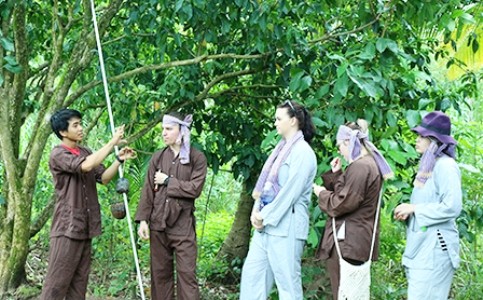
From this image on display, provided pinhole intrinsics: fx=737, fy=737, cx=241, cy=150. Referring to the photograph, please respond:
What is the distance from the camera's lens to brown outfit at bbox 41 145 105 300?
5570 millimetres

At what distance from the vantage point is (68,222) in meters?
5.59

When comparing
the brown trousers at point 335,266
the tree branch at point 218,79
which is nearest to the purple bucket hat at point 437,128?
the brown trousers at point 335,266

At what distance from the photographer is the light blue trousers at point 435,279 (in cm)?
475

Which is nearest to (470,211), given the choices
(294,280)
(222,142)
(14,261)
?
(294,280)

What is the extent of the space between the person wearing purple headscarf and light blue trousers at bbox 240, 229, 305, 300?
221mm

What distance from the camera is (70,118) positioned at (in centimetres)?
561

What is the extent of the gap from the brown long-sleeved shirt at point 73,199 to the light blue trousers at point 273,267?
4.05ft

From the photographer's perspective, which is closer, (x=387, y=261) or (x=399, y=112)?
(x=399, y=112)

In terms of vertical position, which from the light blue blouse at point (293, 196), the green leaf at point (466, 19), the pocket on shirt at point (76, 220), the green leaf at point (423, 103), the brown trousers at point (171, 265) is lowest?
the brown trousers at point (171, 265)

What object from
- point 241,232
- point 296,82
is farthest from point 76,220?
point 241,232

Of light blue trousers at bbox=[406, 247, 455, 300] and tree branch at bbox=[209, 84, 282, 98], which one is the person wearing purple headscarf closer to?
light blue trousers at bbox=[406, 247, 455, 300]

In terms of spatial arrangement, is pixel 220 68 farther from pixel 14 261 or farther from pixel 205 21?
pixel 14 261

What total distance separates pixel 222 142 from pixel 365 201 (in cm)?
199

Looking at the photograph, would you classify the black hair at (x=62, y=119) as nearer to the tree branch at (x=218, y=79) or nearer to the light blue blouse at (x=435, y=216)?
the tree branch at (x=218, y=79)
